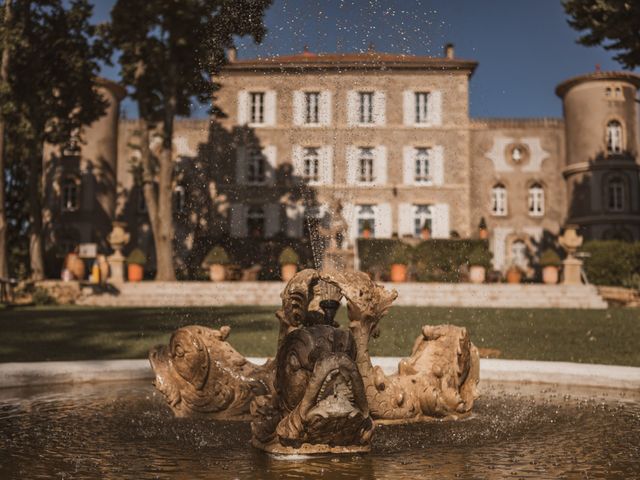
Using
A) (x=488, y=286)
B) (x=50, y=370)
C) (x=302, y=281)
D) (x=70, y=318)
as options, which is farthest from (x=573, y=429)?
(x=488, y=286)

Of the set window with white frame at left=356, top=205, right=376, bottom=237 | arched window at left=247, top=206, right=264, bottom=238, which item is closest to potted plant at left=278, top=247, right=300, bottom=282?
window with white frame at left=356, top=205, right=376, bottom=237

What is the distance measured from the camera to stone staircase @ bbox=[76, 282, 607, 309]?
62.4 ft

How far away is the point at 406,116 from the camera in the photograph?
32781 millimetres

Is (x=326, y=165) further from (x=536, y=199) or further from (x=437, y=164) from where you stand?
(x=536, y=199)

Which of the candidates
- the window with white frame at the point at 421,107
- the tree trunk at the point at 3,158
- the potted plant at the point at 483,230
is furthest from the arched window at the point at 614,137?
the tree trunk at the point at 3,158

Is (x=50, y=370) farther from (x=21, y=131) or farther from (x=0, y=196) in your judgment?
(x=21, y=131)

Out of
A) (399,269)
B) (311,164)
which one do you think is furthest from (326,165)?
(399,269)

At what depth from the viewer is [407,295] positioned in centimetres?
1938

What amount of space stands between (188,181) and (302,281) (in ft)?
99.2

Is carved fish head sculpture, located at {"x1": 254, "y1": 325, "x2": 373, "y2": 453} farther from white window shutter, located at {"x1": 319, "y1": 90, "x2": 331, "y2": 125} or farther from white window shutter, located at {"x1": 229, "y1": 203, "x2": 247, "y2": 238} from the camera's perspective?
white window shutter, located at {"x1": 319, "y1": 90, "x2": 331, "y2": 125}

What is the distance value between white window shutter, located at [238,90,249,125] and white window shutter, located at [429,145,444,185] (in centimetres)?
934

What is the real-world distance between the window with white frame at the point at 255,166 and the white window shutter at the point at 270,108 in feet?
5.08

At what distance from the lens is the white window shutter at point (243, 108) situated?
110 ft

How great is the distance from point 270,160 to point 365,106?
541 cm
